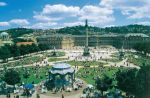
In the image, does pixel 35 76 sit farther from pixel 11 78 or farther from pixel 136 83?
pixel 136 83

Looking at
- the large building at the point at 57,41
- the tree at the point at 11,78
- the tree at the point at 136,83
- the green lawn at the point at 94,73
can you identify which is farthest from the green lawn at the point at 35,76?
the large building at the point at 57,41

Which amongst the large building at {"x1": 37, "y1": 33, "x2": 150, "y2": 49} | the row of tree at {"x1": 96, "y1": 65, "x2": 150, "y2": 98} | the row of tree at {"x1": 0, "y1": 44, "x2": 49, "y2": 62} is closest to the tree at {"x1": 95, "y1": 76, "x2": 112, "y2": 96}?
the row of tree at {"x1": 96, "y1": 65, "x2": 150, "y2": 98}

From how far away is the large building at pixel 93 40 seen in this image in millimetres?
166250

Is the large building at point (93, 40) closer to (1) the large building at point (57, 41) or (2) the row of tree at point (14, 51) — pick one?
(1) the large building at point (57, 41)

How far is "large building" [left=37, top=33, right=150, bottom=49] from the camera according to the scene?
166250mm

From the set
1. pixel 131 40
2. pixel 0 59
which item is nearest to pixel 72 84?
pixel 0 59

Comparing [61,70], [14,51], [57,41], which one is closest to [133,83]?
[61,70]

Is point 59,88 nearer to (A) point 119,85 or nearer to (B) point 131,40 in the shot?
(A) point 119,85

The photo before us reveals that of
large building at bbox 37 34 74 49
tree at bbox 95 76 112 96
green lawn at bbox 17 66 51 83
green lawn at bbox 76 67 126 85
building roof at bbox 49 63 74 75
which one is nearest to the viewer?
tree at bbox 95 76 112 96

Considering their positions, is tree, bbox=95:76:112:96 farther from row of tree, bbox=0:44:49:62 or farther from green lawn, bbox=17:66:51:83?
row of tree, bbox=0:44:49:62

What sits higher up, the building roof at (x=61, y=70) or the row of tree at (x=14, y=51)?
the building roof at (x=61, y=70)

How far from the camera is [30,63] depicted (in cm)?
9000

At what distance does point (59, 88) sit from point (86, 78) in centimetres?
1238

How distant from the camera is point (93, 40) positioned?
180 metres
